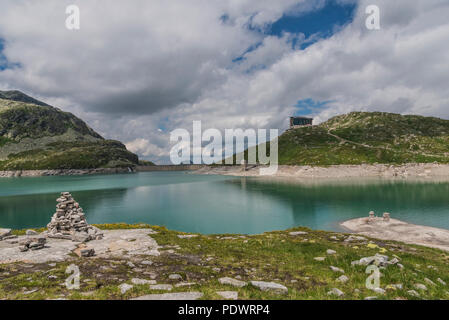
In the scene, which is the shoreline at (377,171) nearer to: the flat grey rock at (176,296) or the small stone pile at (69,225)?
the small stone pile at (69,225)

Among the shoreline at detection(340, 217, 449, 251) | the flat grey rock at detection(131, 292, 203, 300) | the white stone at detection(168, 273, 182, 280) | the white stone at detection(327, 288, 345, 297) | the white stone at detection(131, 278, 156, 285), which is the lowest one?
the shoreline at detection(340, 217, 449, 251)

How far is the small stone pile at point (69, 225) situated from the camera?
2491 cm

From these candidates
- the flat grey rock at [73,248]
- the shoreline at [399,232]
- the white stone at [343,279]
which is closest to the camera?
the white stone at [343,279]

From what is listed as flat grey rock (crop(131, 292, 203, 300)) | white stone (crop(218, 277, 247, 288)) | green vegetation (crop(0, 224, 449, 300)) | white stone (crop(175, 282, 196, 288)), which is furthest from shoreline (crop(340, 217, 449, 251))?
flat grey rock (crop(131, 292, 203, 300))

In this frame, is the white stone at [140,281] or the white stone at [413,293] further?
the white stone at [140,281]

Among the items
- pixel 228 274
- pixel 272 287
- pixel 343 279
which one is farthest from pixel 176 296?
pixel 343 279

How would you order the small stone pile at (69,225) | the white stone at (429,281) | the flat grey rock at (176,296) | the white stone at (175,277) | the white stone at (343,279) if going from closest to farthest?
the flat grey rock at (176,296) → the white stone at (175,277) → the white stone at (343,279) → the white stone at (429,281) → the small stone pile at (69,225)

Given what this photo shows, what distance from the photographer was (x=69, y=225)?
26703 mm

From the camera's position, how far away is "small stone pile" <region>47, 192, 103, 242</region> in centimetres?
2491

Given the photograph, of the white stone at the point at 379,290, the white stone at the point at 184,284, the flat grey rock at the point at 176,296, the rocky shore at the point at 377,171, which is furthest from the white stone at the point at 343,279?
the rocky shore at the point at 377,171

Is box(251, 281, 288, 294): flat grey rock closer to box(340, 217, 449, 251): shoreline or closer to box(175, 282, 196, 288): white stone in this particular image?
box(175, 282, 196, 288): white stone

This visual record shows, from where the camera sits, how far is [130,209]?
78375 mm

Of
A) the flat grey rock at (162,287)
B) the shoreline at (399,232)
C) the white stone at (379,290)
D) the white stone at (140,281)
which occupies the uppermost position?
the flat grey rock at (162,287)
